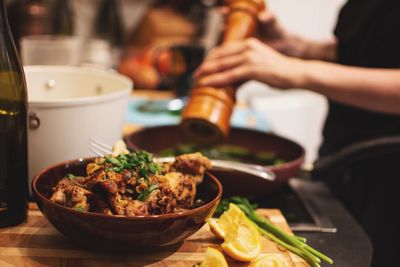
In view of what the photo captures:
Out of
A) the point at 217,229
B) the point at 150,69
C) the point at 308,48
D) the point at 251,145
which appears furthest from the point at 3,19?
the point at 150,69

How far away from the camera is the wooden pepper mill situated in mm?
1022

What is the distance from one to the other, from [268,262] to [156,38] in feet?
6.79

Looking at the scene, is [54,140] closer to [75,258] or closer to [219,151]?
[75,258]

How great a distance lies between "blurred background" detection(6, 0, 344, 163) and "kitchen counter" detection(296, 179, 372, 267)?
40cm

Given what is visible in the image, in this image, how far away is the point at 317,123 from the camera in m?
3.24

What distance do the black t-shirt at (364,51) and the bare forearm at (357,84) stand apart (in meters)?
0.18

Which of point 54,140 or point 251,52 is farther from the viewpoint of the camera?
point 251,52

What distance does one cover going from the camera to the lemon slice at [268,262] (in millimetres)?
679

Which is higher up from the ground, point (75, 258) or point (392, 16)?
point (392, 16)

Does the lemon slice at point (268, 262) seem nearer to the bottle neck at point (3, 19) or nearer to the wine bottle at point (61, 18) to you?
the bottle neck at point (3, 19)

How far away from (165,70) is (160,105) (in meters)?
0.37

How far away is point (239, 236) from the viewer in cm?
73

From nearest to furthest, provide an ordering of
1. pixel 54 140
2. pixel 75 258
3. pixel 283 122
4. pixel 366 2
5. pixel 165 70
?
1. pixel 75 258
2. pixel 54 140
3. pixel 366 2
4. pixel 165 70
5. pixel 283 122

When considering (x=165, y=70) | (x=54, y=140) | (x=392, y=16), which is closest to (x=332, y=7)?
(x=165, y=70)
